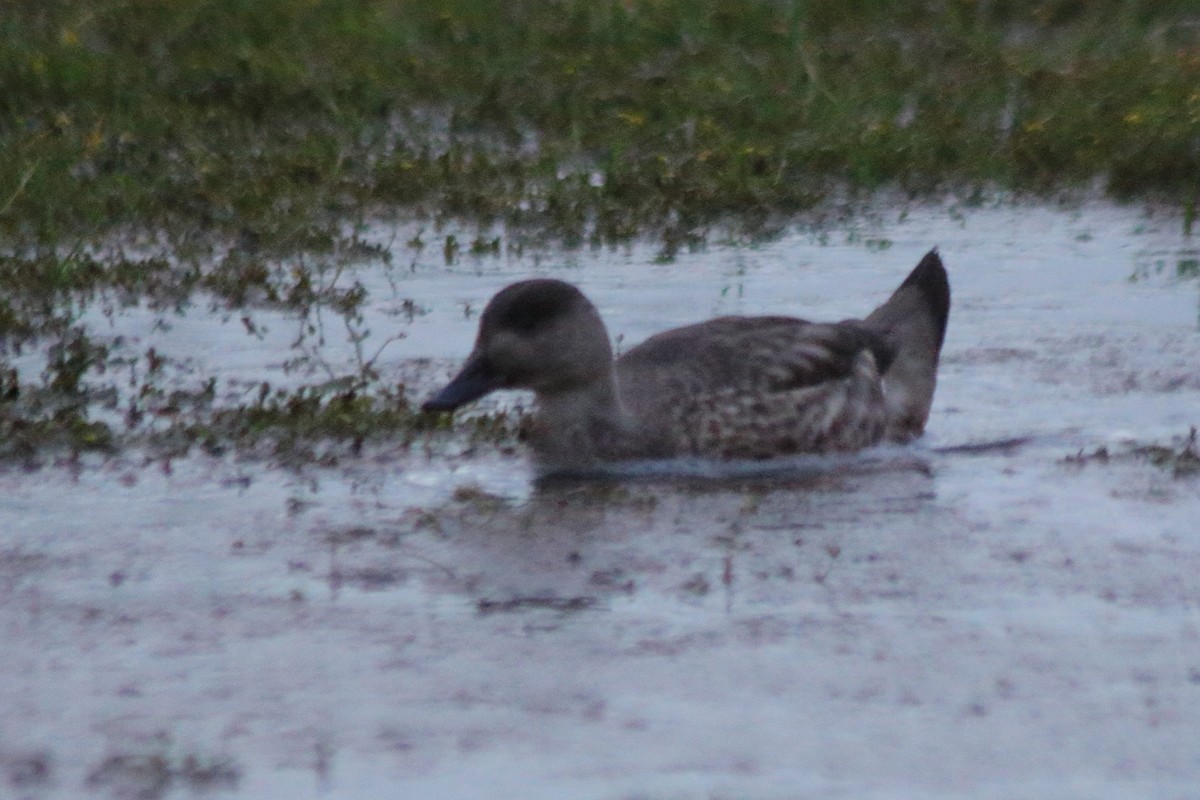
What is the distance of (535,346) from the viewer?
7.93 meters

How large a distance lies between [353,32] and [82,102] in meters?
2.20

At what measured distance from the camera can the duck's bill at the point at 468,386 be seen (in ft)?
25.5

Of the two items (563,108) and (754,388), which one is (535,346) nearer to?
(754,388)

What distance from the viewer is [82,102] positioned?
13539 mm

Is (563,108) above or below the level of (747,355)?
above

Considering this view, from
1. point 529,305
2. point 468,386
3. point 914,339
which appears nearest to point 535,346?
point 529,305

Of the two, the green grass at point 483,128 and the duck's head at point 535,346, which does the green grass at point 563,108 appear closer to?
the green grass at point 483,128

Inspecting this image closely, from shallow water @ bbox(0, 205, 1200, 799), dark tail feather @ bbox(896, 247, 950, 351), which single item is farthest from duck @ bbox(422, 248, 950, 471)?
dark tail feather @ bbox(896, 247, 950, 351)

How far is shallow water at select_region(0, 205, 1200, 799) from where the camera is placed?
5.03 meters

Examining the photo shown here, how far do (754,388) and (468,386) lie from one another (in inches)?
39.0

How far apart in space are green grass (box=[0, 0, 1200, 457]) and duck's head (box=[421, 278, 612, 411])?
0.46 meters

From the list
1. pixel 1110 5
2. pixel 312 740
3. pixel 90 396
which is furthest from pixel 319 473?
pixel 1110 5

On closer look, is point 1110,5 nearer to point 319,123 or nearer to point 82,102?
point 319,123

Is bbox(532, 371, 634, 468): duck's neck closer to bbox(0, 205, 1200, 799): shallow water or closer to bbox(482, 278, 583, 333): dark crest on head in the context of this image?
bbox(0, 205, 1200, 799): shallow water
